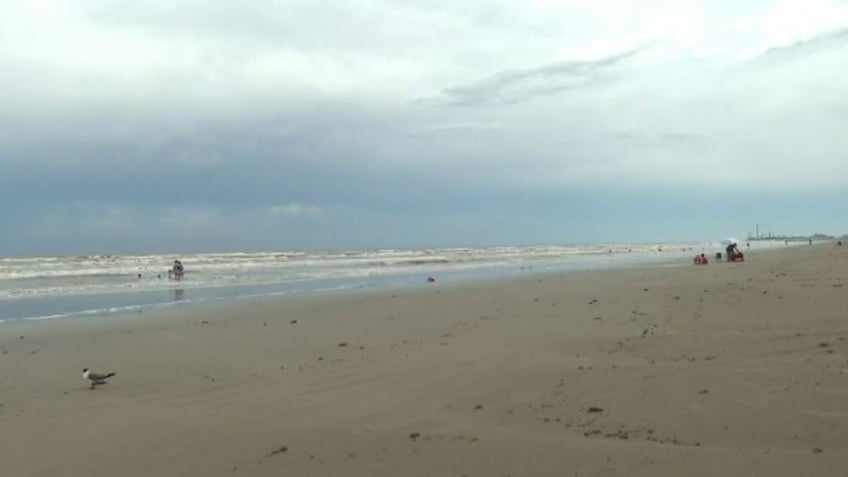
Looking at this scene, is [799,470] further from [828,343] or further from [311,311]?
[311,311]

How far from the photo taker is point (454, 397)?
297 inches

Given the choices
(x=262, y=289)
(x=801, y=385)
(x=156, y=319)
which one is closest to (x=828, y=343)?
(x=801, y=385)

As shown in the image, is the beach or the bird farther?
the bird

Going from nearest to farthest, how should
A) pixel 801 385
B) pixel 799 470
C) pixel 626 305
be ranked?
pixel 799 470
pixel 801 385
pixel 626 305

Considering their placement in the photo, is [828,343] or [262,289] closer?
[828,343]

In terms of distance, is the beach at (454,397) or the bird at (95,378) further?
the bird at (95,378)

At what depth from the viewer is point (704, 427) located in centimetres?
567

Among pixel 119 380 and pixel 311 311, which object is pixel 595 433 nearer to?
pixel 119 380

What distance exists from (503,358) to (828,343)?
13.2 ft

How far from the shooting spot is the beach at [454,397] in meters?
5.39

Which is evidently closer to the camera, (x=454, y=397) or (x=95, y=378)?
(x=454, y=397)

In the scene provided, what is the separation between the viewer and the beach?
17.7 feet

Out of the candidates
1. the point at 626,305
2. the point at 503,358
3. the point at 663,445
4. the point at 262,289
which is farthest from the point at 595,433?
the point at 262,289

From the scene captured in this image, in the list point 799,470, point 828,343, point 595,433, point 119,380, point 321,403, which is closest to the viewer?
point 799,470
